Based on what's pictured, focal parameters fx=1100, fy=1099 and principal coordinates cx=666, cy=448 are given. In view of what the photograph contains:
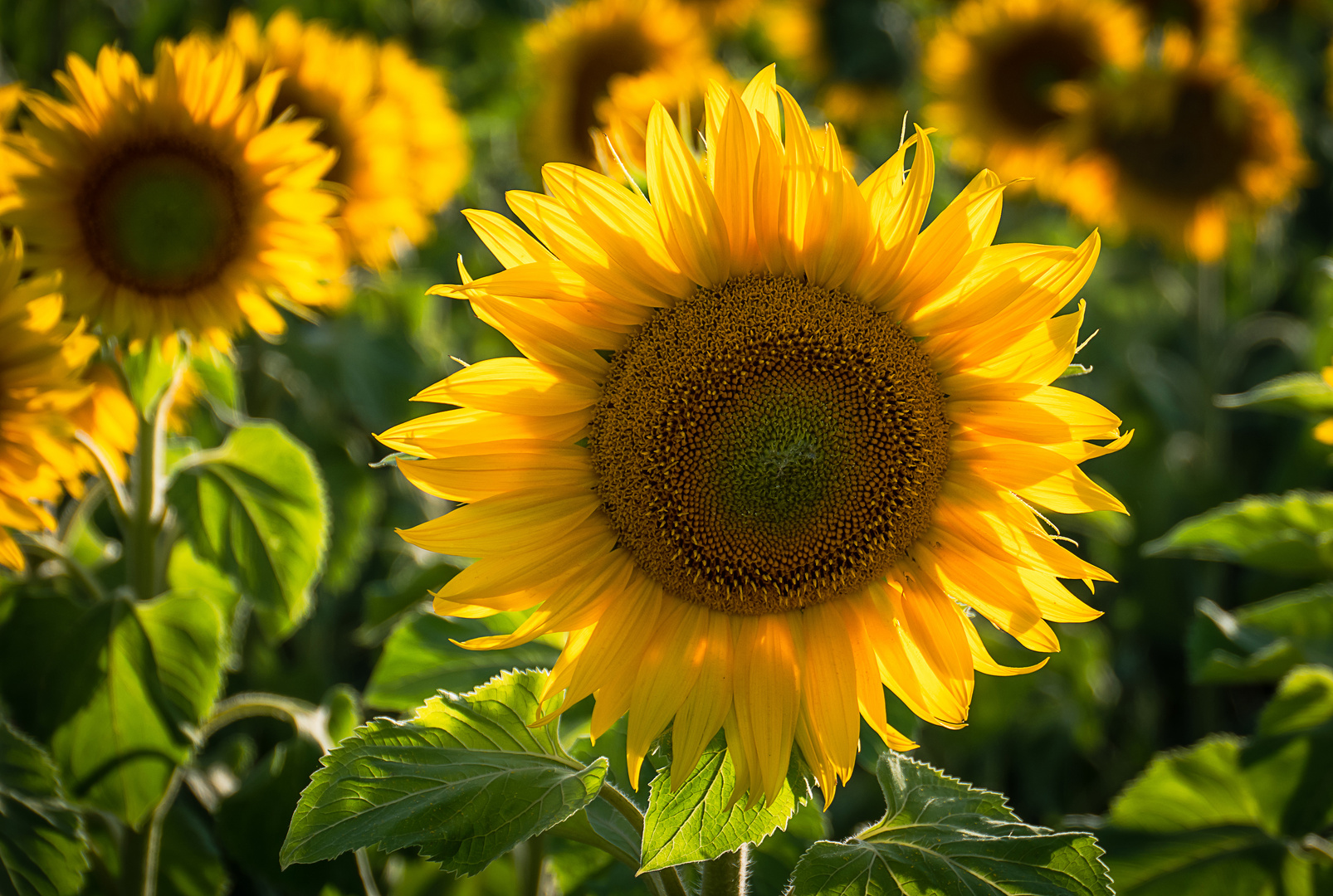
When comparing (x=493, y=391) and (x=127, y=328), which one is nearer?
(x=493, y=391)

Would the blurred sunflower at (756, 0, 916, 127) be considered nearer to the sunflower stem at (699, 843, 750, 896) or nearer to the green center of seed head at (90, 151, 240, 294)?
the green center of seed head at (90, 151, 240, 294)

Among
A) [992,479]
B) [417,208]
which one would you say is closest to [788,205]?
[992,479]

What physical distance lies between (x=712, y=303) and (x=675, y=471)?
22 centimetres

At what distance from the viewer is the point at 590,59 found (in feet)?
13.2

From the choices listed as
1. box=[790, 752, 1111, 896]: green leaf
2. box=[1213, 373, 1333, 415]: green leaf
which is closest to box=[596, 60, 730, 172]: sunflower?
box=[1213, 373, 1333, 415]: green leaf

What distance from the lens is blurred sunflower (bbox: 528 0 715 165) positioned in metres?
3.95

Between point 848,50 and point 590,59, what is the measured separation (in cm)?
132

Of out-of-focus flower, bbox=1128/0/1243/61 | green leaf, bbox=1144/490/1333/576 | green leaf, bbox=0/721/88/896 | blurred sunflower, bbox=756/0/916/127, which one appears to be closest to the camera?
green leaf, bbox=0/721/88/896

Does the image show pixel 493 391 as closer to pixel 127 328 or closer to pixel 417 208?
pixel 127 328

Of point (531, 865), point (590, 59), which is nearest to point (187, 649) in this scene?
point (531, 865)

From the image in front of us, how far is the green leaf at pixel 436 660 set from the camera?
169cm

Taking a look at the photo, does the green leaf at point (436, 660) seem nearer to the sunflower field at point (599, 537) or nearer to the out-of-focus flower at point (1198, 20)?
the sunflower field at point (599, 537)

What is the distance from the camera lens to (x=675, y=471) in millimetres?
1396

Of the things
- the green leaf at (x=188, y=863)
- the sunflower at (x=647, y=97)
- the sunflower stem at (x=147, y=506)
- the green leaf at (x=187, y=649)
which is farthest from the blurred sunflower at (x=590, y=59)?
the green leaf at (x=188, y=863)
